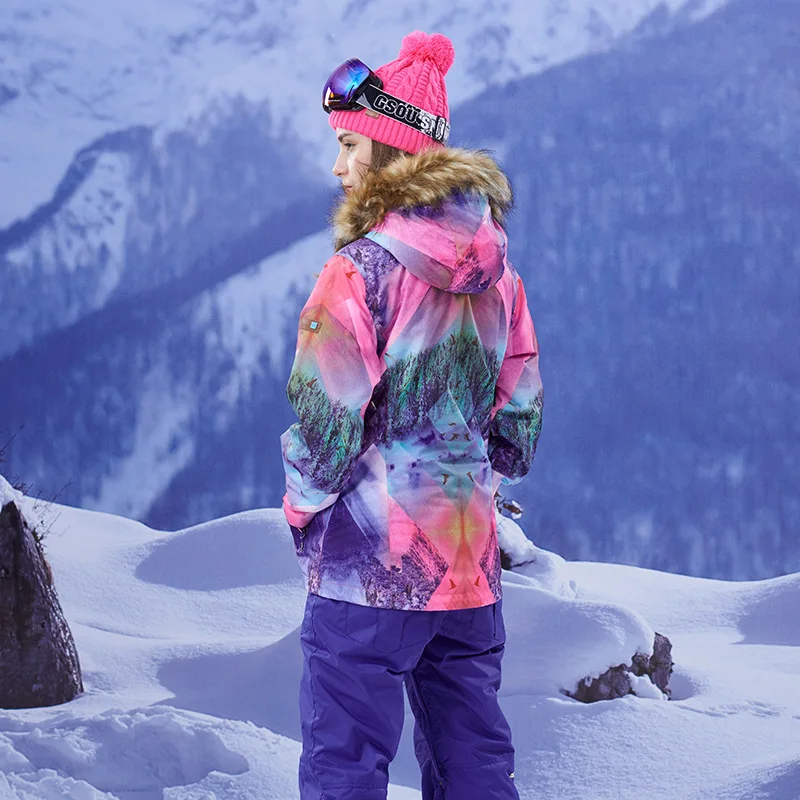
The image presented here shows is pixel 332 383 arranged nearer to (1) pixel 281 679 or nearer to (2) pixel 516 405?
(2) pixel 516 405

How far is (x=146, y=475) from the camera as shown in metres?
3.91

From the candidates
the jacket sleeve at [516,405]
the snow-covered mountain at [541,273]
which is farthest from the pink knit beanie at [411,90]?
the snow-covered mountain at [541,273]

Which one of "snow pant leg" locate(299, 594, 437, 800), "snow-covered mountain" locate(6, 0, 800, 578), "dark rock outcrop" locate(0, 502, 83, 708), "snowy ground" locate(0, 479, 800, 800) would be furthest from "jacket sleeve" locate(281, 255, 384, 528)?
"snow-covered mountain" locate(6, 0, 800, 578)

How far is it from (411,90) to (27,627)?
1609 mm

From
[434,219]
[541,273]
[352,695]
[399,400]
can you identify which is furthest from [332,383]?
[541,273]

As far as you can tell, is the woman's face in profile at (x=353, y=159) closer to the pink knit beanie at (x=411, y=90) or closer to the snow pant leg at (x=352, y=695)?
the pink knit beanie at (x=411, y=90)

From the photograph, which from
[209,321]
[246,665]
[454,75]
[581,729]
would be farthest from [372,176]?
[454,75]

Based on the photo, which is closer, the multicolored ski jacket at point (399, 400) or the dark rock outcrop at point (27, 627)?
the multicolored ski jacket at point (399, 400)

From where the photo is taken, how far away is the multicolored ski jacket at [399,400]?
1093mm

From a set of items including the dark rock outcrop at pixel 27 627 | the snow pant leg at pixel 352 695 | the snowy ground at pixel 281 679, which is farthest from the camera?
the dark rock outcrop at pixel 27 627

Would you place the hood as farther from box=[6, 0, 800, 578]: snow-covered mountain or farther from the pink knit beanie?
box=[6, 0, 800, 578]: snow-covered mountain

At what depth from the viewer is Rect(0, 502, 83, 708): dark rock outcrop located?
2309 mm

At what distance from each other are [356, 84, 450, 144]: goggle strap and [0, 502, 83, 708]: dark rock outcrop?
145cm

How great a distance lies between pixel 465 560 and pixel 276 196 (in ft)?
10.4
